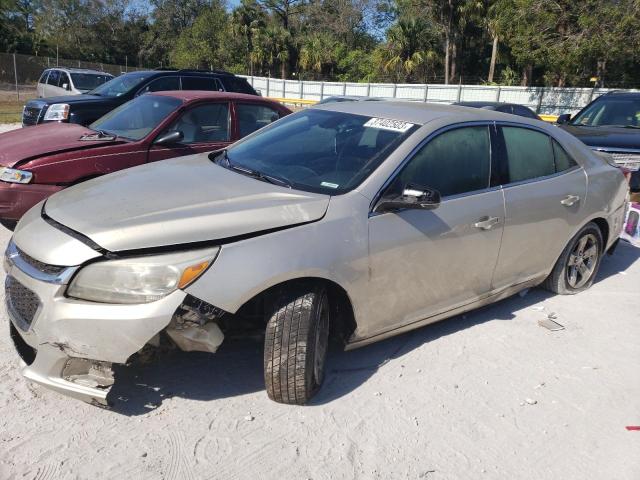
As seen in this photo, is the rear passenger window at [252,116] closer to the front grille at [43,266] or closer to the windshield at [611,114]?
the front grille at [43,266]

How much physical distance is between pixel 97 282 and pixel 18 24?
61.5 meters

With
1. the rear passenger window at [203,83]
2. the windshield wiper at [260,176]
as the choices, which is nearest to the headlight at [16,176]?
the windshield wiper at [260,176]

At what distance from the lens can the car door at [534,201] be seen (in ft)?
13.0

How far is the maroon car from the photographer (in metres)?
4.95

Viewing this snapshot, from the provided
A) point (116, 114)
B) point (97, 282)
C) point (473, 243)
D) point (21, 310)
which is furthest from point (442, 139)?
point (116, 114)

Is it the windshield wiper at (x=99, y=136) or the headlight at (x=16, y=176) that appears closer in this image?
the headlight at (x=16, y=176)

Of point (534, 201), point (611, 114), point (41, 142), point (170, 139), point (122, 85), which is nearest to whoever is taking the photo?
point (534, 201)

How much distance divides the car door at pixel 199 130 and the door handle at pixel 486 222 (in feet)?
11.4

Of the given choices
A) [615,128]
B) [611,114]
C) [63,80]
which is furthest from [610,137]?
[63,80]

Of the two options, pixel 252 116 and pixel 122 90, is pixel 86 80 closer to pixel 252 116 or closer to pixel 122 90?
pixel 122 90

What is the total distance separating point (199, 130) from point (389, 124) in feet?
10.6

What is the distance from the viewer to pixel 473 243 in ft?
12.0

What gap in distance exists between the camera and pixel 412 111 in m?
3.83

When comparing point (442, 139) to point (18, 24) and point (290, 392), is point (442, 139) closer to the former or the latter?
point (290, 392)
